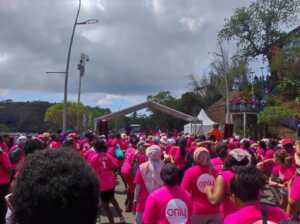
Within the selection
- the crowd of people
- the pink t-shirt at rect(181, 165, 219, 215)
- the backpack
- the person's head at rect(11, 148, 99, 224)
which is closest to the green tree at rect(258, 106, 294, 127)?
the crowd of people

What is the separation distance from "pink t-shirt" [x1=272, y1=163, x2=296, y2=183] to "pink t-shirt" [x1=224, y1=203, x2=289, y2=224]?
236 inches

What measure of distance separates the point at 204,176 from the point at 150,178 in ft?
4.21

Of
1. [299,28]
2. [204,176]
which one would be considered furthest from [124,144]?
[299,28]

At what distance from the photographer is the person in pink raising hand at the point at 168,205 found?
5.53 meters

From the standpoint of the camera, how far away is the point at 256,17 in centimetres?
5228

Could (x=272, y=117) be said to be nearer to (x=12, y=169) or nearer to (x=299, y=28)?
(x=299, y=28)

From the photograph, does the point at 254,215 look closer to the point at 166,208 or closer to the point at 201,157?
the point at 166,208

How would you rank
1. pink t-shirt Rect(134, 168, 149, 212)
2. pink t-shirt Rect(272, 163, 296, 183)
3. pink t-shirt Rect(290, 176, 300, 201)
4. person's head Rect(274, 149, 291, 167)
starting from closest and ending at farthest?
1. pink t-shirt Rect(290, 176, 300, 201)
2. pink t-shirt Rect(134, 168, 149, 212)
3. pink t-shirt Rect(272, 163, 296, 183)
4. person's head Rect(274, 149, 291, 167)

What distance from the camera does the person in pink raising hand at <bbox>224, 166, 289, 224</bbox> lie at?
11.7 feet

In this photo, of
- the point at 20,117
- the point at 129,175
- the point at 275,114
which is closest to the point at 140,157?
the point at 129,175

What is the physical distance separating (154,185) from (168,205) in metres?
2.40

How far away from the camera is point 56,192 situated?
2.01 metres

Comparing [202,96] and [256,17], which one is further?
[202,96]

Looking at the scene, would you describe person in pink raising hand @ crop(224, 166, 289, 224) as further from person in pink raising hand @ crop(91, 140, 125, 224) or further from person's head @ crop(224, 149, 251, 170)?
person in pink raising hand @ crop(91, 140, 125, 224)
